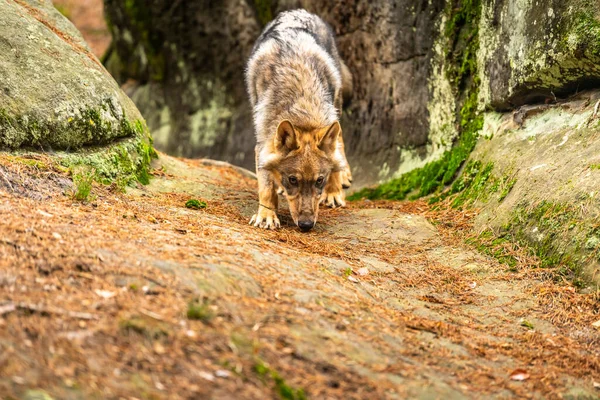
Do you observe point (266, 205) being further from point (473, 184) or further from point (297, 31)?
point (297, 31)

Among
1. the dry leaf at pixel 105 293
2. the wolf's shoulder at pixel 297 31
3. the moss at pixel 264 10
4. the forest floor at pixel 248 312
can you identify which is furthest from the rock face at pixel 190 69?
the dry leaf at pixel 105 293

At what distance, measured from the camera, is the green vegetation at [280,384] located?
3336 millimetres

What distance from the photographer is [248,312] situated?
157 inches

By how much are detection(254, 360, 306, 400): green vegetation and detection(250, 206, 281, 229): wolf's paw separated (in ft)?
12.0

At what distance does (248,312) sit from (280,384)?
71 centimetres

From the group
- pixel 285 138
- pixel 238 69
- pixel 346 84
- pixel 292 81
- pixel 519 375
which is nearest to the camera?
pixel 519 375

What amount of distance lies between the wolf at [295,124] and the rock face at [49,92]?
6.22ft

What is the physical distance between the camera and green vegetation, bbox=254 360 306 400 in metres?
3.34

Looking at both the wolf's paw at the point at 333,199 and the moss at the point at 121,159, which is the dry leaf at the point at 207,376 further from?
the wolf's paw at the point at 333,199

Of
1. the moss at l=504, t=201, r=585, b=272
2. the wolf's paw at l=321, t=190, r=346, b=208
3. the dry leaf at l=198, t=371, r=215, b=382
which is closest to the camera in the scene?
the dry leaf at l=198, t=371, r=215, b=382

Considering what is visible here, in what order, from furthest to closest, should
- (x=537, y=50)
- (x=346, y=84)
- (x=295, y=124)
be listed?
(x=346, y=84) → (x=295, y=124) → (x=537, y=50)

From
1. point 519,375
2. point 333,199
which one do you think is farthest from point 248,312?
point 333,199

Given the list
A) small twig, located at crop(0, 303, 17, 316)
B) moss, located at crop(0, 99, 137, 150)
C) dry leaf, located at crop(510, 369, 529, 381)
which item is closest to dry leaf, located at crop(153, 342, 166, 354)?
small twig, located at crop(0, 303, 17, 316)

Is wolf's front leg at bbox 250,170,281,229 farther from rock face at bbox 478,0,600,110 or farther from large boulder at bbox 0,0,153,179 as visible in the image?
rock face at bbox 478,0,600,110
